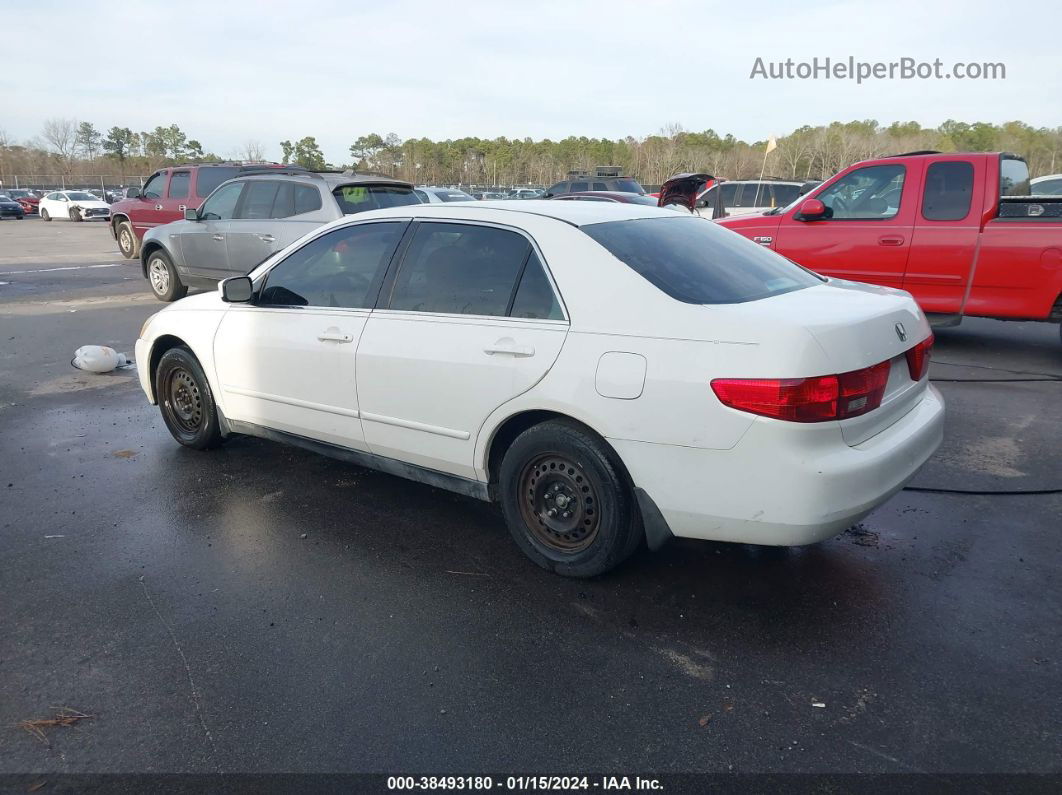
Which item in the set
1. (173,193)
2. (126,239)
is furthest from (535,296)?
(126,239)

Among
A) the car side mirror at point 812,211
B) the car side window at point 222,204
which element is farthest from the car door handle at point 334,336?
the car side window at point 222,204

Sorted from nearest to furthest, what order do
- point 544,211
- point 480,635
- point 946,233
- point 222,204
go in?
1. point 480,635
2. point 544,211
3. point 946,233
4. point 222,204

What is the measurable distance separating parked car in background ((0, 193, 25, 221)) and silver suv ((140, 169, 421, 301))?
1474 inches

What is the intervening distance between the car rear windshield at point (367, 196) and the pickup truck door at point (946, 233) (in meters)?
5.82

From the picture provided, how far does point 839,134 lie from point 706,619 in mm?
65300

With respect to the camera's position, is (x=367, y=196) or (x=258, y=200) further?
(x=258, y=200)

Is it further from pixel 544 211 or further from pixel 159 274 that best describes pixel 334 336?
pixel 159 274

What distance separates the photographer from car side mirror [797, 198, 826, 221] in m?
8.18

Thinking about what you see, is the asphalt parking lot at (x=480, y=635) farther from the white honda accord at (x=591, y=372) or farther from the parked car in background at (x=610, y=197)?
the parked car in background at (x=610, y=197)

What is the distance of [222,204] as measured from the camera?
10516 millimetres

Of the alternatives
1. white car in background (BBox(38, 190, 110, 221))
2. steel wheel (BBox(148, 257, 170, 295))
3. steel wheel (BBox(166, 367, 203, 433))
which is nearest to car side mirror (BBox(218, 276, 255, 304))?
steel wheel (BBox(166, 367, 203, 433))

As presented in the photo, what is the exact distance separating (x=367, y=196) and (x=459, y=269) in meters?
6.39

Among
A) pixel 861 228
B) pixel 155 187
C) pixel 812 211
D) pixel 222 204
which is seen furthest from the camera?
pixel 155 187

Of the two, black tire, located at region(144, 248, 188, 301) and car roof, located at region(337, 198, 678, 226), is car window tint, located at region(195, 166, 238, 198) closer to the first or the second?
black tire, located at region(144, 248, 188, 301)
